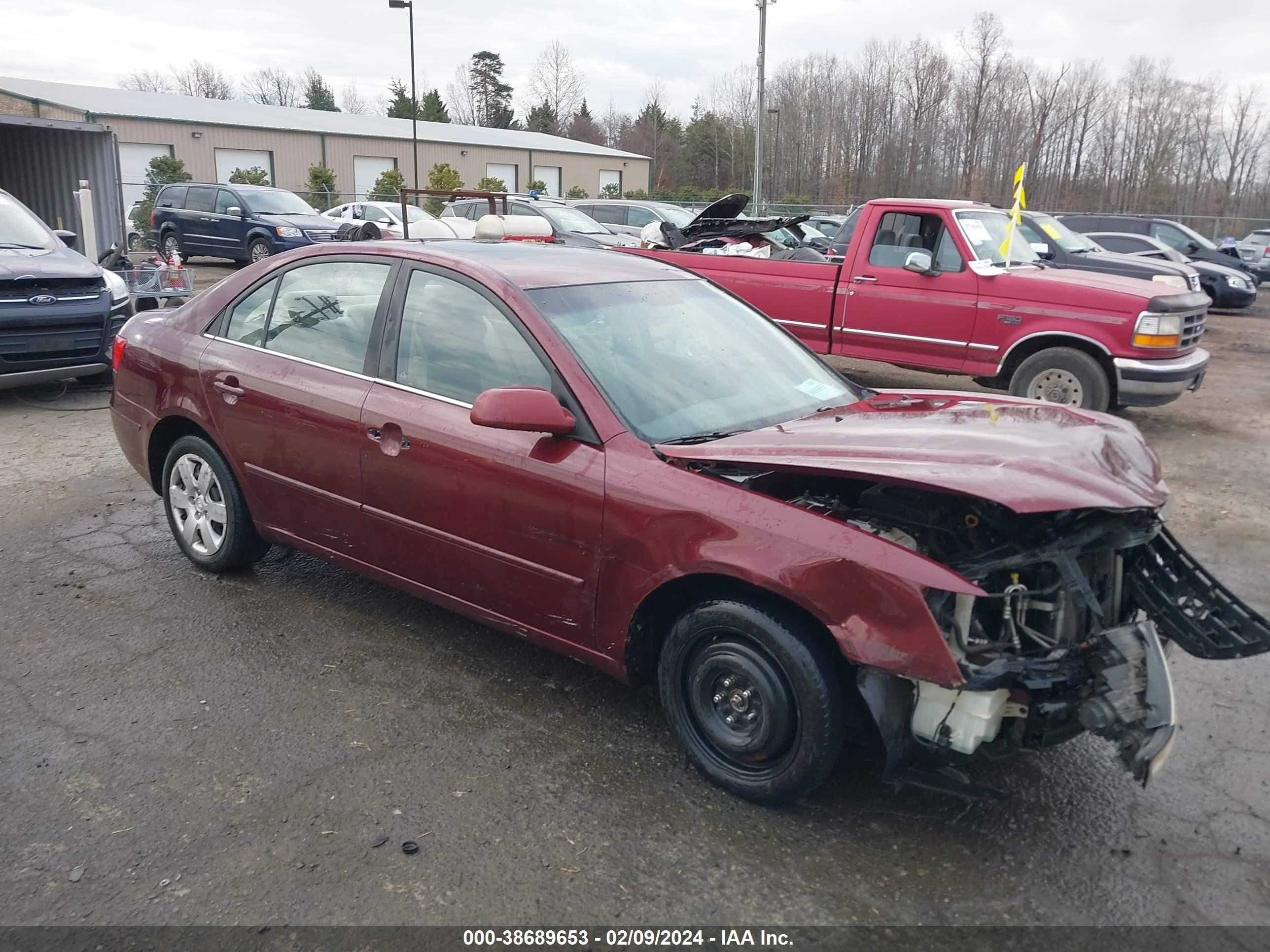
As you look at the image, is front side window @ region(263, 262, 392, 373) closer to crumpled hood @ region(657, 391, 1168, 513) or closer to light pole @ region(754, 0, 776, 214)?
crumpled hood @ region(657, 391, 1168, 513)

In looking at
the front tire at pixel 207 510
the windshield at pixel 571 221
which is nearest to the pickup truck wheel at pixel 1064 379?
the front tire at pixel 207 510

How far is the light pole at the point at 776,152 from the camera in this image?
185 feet

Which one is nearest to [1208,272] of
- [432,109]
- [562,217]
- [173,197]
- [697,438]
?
[562,217]

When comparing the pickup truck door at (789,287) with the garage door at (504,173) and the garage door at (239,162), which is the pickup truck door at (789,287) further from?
the garage door at (504,173)

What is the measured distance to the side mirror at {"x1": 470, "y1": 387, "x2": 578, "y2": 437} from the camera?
313cm

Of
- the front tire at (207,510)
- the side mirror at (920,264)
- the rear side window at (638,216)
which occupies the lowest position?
the front tire at (207,510)

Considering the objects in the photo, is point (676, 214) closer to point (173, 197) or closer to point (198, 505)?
point (173, 197)

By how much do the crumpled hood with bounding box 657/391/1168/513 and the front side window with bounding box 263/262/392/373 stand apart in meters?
1.63

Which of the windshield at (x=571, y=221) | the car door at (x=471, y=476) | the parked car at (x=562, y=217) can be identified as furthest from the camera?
the windshield at (x=571, y=221)

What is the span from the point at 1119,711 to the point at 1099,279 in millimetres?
6574

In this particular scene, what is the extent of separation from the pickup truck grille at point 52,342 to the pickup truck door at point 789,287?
5.25 metres

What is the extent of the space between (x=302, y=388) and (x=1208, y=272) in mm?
18670

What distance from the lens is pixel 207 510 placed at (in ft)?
15.4

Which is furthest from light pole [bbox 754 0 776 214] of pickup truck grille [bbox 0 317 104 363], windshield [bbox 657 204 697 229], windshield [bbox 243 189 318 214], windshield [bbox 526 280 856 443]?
windshield [bbox 526 280 856 443]
